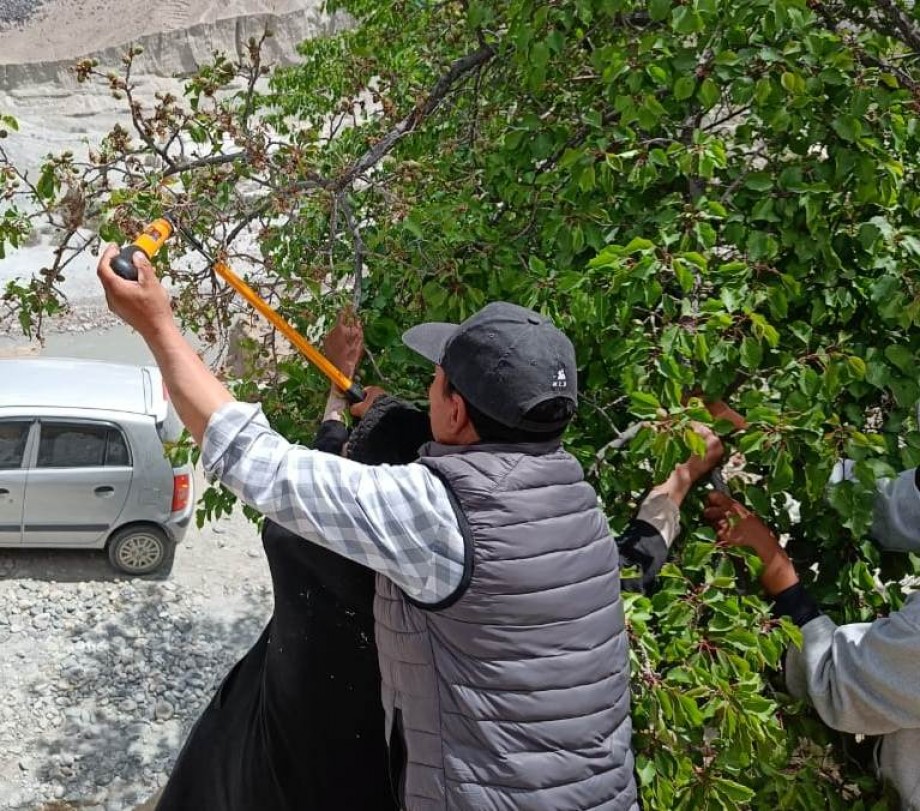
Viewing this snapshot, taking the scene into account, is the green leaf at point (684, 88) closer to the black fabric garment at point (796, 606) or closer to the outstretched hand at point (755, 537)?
the outstretched hand at point (755, 537)

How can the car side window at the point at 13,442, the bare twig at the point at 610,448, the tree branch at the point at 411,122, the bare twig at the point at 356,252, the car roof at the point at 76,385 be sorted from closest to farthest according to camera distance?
1. the bare twig at the point at 610,448
2. the bare twig at the point at 356,252
3. the tree branch at the point at 411,122
4. the car side window at the point at 13,442
5. the car roof at the point at 76,385

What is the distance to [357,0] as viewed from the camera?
6.05 meters

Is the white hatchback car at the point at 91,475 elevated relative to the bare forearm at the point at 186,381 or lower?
lower

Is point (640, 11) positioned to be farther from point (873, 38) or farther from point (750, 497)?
point (750, 497)

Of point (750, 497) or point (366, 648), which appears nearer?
point (366, 648)

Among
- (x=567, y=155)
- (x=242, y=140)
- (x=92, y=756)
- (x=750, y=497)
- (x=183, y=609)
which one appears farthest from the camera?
(x=183, y=609)

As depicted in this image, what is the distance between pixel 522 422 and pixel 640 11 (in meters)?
2.37

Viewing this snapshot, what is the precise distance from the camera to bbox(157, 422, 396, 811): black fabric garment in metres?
2.22

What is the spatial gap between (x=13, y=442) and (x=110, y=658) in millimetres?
1882

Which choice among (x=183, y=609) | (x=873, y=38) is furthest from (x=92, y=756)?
(x=873, y=38)

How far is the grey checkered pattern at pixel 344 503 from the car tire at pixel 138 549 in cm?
605

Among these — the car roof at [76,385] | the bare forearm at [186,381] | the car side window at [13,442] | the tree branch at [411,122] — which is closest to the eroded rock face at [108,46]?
the car roof at [76,385]

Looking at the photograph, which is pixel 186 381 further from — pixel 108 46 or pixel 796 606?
pixel 108 46

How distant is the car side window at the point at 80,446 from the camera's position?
7.17 metres
